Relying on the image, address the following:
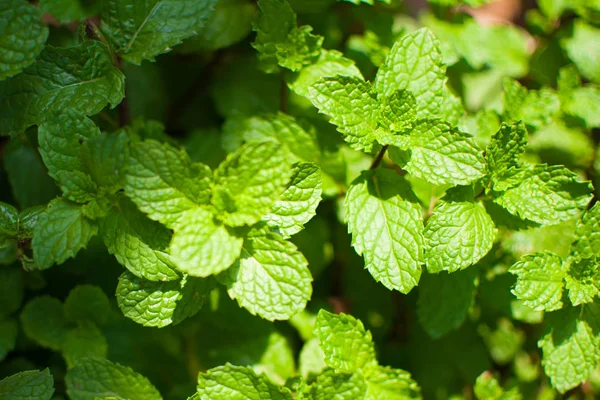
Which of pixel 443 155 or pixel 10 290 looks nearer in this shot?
pixel 443 155

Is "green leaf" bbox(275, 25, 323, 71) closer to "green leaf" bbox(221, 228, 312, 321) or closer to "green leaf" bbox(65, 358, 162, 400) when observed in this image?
"green leaf" bbox(221, 228, 312, 321)

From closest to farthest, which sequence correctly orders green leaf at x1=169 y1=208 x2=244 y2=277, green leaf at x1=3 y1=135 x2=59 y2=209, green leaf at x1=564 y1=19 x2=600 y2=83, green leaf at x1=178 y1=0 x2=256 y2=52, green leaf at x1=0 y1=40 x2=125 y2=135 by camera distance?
green leaf at x1=169 y1=208 x2=244 y2=277 → green leaf at x1=0 y1=40 x2=125 y2=135 → green leaf at x1=3 y1=135 x2=59 y2=209 → green leaf at x1=178 y1=0 x2=256 y2=52 → green leaf at x1=564 y1=19 x2=600 y2=83

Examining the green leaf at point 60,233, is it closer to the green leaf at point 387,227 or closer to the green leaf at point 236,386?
the green leaf at point 236,386

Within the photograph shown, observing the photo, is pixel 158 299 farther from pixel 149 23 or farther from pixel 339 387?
pixel 149 23

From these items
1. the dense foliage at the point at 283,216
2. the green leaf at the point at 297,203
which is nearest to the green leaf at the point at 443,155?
the dense foliage at the point at 283,216

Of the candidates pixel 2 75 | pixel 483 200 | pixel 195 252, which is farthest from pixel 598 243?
pixel 2 75

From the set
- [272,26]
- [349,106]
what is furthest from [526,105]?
[272,26]

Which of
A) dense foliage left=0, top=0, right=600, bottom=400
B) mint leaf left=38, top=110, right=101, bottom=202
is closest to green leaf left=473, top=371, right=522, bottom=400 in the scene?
dense foliage left=0, top=0, right=600, bottom=400
